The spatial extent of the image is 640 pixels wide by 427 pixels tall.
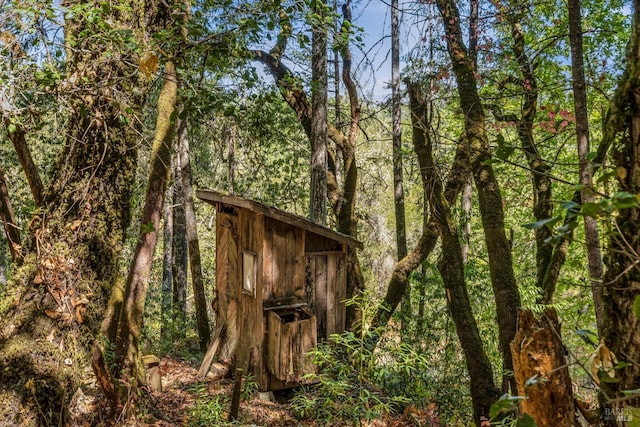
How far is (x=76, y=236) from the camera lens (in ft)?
12.3

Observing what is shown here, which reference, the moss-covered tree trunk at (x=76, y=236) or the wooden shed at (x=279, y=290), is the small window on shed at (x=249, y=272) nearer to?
the wooden shed at (x=279, y=290)

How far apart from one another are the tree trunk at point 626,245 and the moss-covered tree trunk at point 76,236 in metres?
3.15

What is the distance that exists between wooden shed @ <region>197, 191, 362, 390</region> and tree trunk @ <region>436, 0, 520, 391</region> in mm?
2798

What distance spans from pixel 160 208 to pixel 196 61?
1.83 metres

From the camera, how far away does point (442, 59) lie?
6.64 meters

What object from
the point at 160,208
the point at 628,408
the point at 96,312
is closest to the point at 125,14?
the point at 160,208

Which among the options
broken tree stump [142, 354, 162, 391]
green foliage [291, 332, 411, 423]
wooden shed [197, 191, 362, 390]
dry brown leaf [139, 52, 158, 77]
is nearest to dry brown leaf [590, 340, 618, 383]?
green foliage [291, 332, 411, 423]

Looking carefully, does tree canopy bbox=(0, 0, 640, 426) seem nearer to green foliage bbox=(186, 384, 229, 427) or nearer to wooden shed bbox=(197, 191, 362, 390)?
green foliage bbox=(186, 384, 229, 427)

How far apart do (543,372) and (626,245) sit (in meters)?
0.66

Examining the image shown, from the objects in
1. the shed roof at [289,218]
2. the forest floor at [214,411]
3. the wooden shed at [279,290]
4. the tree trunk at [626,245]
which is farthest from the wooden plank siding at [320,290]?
the tree trunk at [626,245]

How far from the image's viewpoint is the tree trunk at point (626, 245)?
1.47 meters

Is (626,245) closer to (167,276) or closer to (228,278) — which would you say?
(228,278)

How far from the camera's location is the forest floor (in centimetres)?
522

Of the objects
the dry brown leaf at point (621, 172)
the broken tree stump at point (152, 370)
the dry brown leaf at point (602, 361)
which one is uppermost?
the dry brown leaf at point (621, 172)
